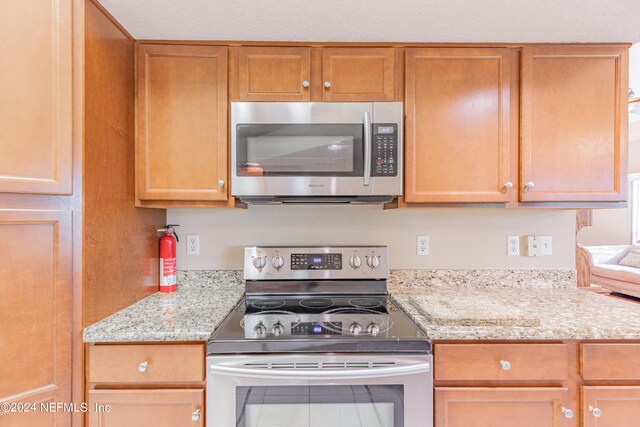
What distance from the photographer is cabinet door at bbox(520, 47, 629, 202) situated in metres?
1.48

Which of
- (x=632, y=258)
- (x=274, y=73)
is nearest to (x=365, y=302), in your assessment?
(x=274, y=73)

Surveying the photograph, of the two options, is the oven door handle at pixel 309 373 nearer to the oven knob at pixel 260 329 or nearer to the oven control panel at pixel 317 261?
the oven knob at pixel 260 329

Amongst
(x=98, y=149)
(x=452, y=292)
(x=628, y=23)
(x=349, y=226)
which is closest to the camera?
(x=98, y=149)

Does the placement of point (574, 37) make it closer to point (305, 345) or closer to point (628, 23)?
point (628, 23)

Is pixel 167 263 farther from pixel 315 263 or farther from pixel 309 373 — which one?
pixel 309 373

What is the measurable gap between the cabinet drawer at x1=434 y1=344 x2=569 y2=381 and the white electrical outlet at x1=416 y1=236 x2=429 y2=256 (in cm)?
69

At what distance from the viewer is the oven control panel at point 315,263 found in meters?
1.65

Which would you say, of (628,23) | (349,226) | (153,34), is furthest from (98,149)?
(628,23)

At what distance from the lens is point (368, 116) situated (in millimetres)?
1412

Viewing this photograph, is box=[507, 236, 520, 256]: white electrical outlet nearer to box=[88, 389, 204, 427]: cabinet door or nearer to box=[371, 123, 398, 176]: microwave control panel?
box=[371, 123, 398, 176]: microwave control panel

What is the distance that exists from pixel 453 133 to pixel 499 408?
43.0 inches

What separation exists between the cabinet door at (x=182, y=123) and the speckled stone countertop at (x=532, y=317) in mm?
1036

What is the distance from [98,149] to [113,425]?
3.20 ft

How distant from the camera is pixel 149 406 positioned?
44.3 inches
